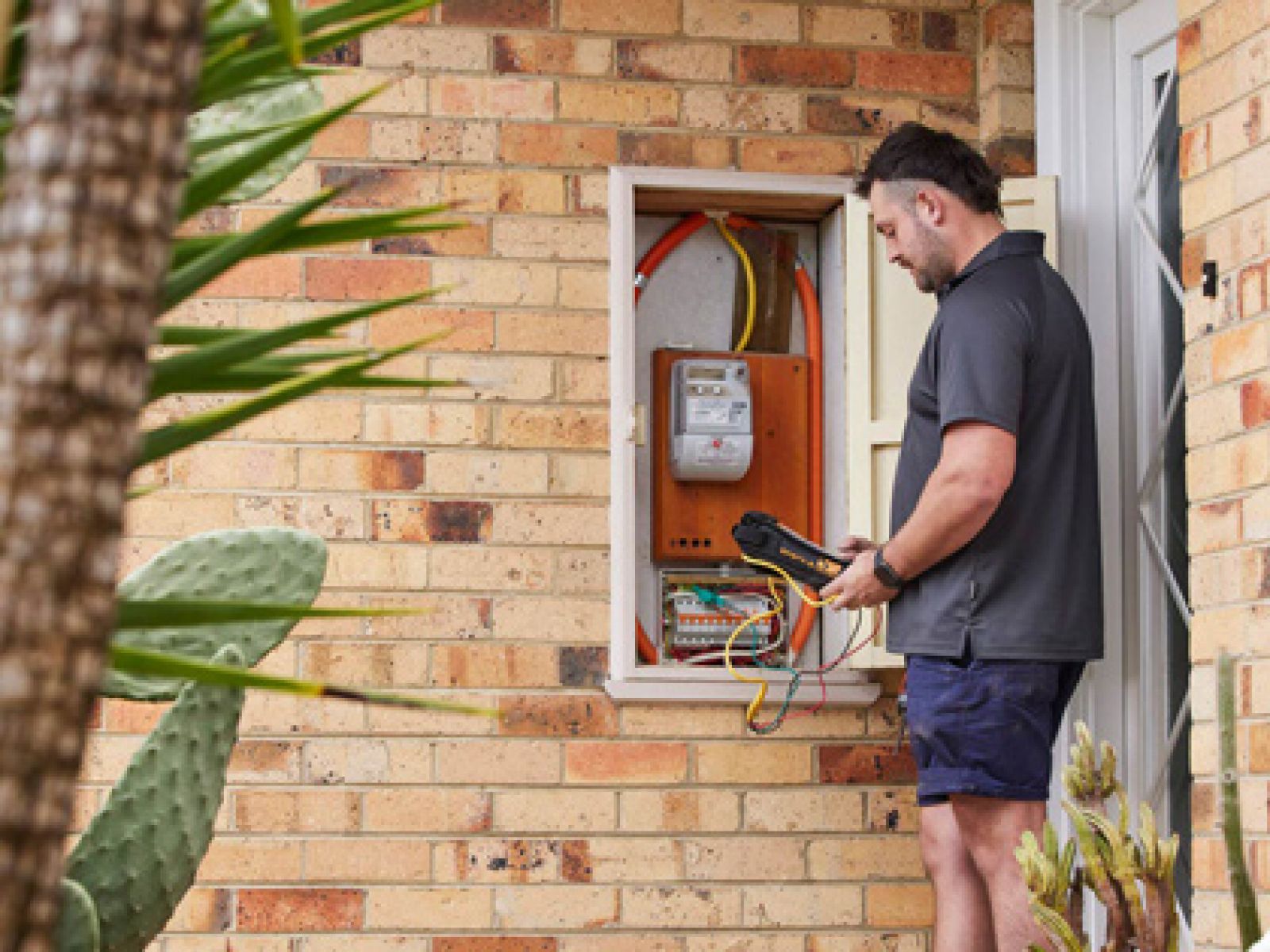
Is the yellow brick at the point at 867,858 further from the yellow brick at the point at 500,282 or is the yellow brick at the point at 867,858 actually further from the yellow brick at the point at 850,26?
the yellow brick at the point at 850,26

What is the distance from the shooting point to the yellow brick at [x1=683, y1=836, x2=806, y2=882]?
13.9 ft

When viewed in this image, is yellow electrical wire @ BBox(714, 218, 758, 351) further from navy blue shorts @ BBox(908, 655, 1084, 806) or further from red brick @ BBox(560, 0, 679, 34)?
navy blue shorts @ BBox(908, 655, 1084, 806)

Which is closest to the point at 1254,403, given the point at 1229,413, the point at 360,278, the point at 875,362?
the point at 1229,413

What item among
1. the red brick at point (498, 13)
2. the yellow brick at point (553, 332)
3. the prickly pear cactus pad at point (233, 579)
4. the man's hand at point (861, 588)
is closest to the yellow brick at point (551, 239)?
the yellow brick at point (553, 332)

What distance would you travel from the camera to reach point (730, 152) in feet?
14.5

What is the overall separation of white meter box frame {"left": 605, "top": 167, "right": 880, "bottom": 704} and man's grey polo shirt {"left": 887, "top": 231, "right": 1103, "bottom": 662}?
32.1 inches

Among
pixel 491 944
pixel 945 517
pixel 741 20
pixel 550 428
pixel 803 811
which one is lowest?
pixel 491 944

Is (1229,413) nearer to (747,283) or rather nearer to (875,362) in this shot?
(875,362)

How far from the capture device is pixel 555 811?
4.19 metres

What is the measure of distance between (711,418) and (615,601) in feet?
1.48

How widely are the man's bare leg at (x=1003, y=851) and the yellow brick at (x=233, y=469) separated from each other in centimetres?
160

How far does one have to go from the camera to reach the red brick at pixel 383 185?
169 inches

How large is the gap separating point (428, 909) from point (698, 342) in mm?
1381

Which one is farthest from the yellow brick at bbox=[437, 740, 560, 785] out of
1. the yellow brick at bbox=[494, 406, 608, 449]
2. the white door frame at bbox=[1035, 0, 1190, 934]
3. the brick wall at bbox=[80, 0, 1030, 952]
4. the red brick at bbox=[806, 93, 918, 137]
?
the red brick at bbox=[806, 93, 918, 137]
